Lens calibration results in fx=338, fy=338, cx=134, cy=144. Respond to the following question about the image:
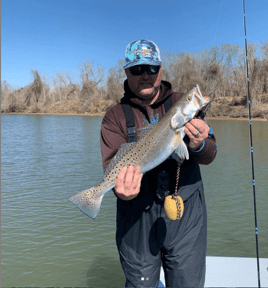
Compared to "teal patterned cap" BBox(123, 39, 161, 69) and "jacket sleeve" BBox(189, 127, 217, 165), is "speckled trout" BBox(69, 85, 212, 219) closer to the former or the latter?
"jacket sleeve" BBox(189, 127, 217, 165)

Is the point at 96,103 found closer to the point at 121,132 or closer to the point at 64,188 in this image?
the point at 64,188

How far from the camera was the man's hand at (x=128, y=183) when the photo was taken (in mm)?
2389

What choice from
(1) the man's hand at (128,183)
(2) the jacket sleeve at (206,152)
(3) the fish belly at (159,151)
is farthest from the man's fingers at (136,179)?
(2) the jacket sleeve at (206,152)

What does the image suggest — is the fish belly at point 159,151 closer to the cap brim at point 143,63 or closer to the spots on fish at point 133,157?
the spots on fish at point 133,157

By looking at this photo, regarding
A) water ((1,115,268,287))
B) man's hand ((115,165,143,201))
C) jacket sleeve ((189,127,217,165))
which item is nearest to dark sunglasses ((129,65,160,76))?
jacket sleeve ((189,127,217,165))

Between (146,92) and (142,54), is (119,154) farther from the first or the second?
(142,54)

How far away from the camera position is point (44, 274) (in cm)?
612

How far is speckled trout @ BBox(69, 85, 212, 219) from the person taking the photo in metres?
2.47

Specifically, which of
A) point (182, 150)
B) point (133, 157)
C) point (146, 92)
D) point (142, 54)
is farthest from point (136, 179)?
point (142, 54)

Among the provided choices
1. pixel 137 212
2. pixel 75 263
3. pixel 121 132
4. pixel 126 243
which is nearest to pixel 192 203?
pixel 137 212

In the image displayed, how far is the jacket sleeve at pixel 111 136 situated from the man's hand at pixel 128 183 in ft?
1.09

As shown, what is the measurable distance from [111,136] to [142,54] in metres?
0.70

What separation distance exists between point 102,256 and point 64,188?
208 inches

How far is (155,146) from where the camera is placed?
2.59 meters
